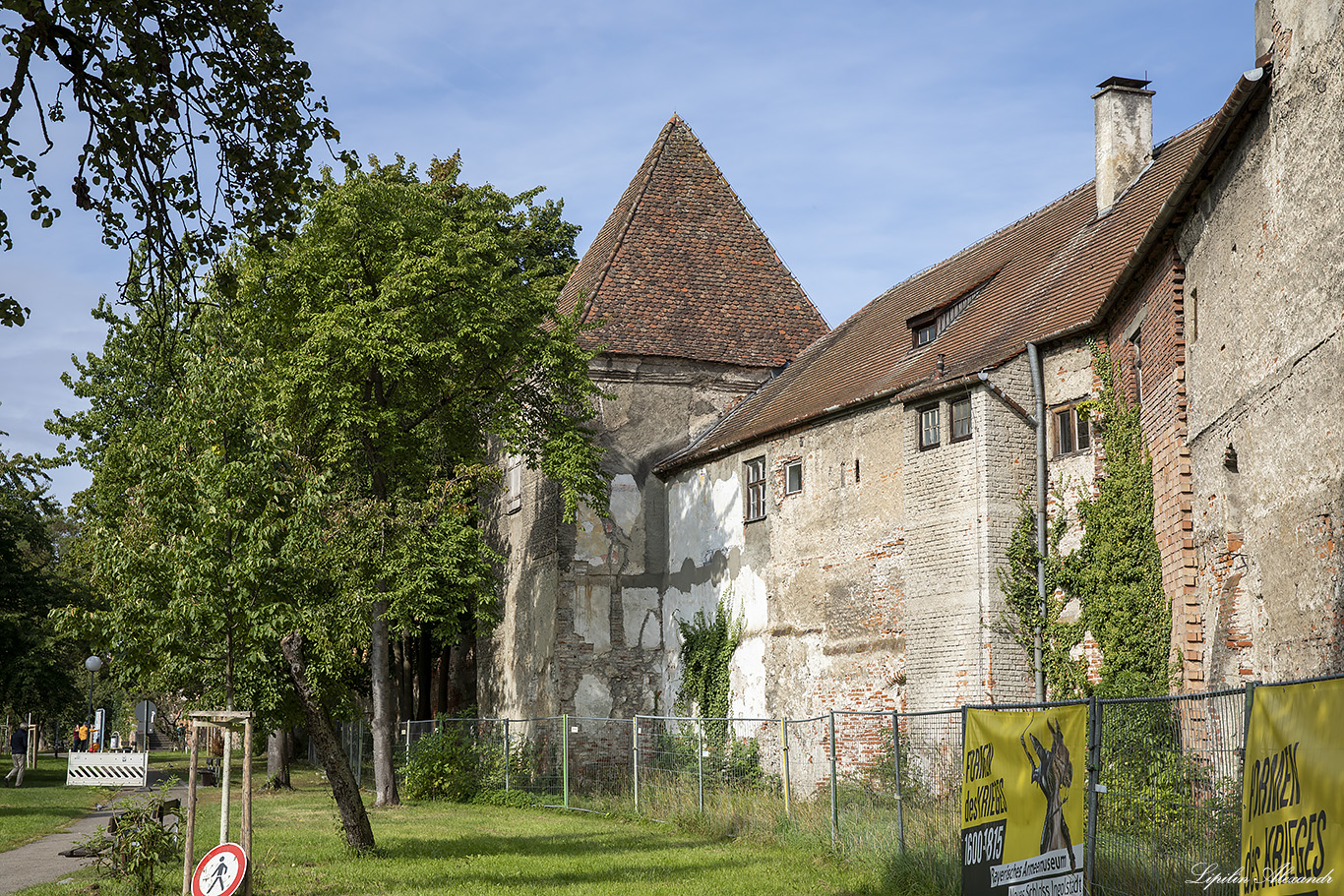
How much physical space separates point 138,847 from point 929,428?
13.5 meters

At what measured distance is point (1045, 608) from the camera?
61.4ft

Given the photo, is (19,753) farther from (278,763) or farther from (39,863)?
(39,863)

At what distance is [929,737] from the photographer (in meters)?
16.9

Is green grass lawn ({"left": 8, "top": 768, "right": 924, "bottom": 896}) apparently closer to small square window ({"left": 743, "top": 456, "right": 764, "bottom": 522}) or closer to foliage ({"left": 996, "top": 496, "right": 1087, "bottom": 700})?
foliage ({"left": 996, "top": 496, "right": 1087, "bottom": 700})

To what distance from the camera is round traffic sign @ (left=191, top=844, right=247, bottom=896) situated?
9.71 m

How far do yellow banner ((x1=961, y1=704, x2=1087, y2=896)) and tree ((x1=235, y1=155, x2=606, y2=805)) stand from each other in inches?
554

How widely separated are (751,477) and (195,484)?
1462cm

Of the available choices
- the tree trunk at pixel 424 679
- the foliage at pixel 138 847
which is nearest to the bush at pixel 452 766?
the tree trunk at pixel 424 679

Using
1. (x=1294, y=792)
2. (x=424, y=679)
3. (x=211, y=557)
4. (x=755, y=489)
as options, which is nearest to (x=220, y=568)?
(x=211, y=557)

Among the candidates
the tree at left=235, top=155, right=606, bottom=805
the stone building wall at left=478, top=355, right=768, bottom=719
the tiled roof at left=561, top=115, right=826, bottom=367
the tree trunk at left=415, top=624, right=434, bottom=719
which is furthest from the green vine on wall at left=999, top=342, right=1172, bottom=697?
the tree trunk at left=415, top=624, right=434, bottom=719

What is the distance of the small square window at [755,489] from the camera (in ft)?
83.4

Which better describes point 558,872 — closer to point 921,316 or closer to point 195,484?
point 195,484

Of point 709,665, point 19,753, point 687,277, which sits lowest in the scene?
point 19,753

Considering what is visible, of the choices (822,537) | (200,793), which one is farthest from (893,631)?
(200,793)
